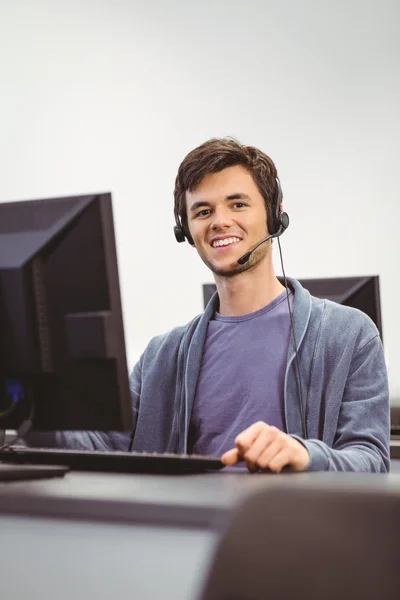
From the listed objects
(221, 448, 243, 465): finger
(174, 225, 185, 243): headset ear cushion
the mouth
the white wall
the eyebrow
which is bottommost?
(221, 448, 243, 465): finger

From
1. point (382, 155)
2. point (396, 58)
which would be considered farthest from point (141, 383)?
point (396, 58)

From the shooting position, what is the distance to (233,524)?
526mm

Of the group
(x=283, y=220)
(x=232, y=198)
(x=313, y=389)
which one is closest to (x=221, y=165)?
(x=232, y=198)

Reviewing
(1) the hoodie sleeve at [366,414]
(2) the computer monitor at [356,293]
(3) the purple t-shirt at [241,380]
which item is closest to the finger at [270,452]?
(1) the hoodie sleeve at [366,414]

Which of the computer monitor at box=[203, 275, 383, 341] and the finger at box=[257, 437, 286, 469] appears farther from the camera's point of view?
the computer monitor at box=[203, 275, 383, 341]

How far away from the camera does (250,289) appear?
175 centimetres

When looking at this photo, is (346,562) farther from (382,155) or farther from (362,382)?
(382,155)

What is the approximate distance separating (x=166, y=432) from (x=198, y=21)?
264 centimetres

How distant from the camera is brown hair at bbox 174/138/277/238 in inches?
68.4

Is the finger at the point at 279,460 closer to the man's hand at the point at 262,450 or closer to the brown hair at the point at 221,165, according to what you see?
the man's hand at the point at 262,450

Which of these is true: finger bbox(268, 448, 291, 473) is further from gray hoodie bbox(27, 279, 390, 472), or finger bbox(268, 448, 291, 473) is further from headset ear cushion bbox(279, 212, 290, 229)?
headset ear cushion bbox(279, 212, 290, 229)

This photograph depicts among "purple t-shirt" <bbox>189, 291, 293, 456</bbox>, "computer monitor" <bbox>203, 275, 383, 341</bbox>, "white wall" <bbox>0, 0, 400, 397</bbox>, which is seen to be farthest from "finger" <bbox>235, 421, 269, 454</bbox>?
"white wall" <bbox>0, 0, 400, 397</bbox>

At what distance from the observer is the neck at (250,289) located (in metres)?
1.75

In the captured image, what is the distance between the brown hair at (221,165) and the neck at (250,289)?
5.0 inches
